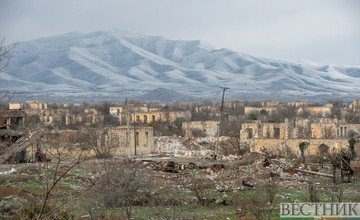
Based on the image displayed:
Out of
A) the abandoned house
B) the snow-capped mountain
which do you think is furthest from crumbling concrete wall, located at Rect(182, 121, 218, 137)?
the snow-capped mountain

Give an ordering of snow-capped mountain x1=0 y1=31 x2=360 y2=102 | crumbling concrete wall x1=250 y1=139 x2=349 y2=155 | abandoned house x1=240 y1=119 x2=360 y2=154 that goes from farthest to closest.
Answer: snow-capped mountain x1=0 y1=31 x2=360 y2=102 < abandoned house x1=240 y1=119 x2=360 y2=154 < crumbling concrete wall x1=250 y1=139 x2=349 y2=155

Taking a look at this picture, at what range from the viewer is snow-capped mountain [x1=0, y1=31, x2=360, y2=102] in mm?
127375

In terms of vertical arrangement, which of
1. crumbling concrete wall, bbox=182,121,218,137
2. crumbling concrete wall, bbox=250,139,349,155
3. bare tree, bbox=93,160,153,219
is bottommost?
crumbling concrete wall, bbox=182,121,218,137

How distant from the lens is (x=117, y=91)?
11725 cm

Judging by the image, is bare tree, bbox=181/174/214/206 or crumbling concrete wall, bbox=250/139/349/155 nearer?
bare tree, bbox=181/174/214/206

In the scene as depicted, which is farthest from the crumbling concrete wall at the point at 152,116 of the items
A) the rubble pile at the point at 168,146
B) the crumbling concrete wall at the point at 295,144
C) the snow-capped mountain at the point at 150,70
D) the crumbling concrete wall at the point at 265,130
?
the snow-capped mountain at the point at 150,70

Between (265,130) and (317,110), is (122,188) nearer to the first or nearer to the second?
(265,130)

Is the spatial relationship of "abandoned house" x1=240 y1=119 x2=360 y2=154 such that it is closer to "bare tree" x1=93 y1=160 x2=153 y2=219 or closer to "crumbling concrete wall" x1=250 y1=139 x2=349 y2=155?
"crumbling concrete wall" x1=250 y1=139 x2=349 y2=155

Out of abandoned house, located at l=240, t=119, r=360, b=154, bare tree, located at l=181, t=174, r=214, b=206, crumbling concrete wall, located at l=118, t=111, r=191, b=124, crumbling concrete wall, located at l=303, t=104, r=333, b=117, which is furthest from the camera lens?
crumbling concrete wall, located at l=303, t=104, r=333, b=117

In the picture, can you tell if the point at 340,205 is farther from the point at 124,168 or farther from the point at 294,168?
the point at 294,168

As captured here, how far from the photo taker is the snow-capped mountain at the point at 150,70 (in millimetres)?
127375

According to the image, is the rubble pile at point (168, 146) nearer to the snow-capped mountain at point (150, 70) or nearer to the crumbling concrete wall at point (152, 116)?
the crumbling concrete wall at point (152, 116)

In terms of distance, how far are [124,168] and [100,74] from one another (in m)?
136

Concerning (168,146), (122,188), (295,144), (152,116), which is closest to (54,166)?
(122,188)
